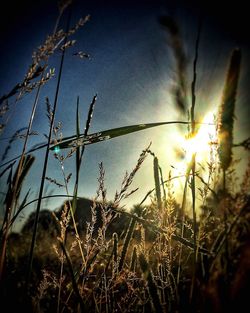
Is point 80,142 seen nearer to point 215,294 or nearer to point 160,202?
point 160,202

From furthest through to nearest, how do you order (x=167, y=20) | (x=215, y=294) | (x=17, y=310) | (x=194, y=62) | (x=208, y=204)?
(x=208, y=204), (x=17, y=310), (x=194, y=62), (x=167, y=20), (x=215, y=294)

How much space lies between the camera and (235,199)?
2.72 feet

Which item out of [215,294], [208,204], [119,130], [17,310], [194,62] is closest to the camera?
[215,294]

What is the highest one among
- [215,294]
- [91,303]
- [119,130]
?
[119,130]

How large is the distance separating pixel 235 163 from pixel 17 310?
1.02 metres

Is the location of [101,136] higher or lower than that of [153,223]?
higher

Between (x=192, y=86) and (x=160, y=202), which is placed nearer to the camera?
(x=192, y=86)

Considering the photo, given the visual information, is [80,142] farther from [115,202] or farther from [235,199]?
[235,199]

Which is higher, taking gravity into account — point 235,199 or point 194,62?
point 194,62

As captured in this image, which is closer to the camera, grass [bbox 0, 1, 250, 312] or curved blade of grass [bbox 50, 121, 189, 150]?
grass [bbox 0, 1, 250, 312]

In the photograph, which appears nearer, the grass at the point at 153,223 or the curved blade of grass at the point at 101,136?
the grass at the point at 153,223

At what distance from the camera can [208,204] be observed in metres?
1.25

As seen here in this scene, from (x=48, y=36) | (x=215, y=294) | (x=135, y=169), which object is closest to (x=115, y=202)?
(x=135, y=169)

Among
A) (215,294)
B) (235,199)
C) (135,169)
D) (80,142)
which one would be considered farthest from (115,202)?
(215,294)
